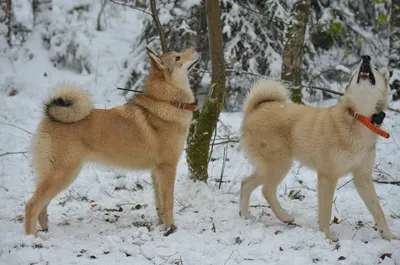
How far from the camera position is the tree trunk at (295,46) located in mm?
7395

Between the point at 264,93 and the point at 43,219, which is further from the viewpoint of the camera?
the point at 264,93

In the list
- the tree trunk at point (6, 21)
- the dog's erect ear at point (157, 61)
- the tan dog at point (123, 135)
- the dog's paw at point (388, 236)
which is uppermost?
the tree trunk at point (6, 21)

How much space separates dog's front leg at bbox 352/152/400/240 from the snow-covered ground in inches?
6.1

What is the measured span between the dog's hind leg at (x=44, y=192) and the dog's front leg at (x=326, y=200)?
2498 millimetres

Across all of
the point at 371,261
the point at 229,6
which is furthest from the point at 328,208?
the point at 229,6

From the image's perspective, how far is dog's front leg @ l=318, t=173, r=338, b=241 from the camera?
4.63 meters

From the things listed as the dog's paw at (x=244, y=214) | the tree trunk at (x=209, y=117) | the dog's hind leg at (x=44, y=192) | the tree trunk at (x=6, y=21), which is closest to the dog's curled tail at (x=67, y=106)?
the dog's hind leg at (x=44, y=192)

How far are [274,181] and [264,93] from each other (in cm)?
105

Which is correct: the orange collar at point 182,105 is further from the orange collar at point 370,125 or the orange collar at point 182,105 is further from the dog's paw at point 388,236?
the dog's paw at point 388,236

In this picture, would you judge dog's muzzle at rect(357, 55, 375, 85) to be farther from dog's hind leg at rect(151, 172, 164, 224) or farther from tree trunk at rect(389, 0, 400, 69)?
tree trunk at rect(389, 0, 400, 69)

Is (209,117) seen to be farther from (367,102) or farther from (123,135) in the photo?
(367,102)

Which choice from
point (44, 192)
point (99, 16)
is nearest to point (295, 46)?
point (44, 192)

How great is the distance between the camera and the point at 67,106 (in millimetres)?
4676

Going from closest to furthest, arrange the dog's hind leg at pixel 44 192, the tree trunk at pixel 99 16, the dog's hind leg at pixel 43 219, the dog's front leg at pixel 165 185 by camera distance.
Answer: the dog's hind leg at pixel 44 192 < the dog's hind leg at pixel 43 219 < the dog's front leg at pixel 165 185 < the tree trunk at pixel 99 16
